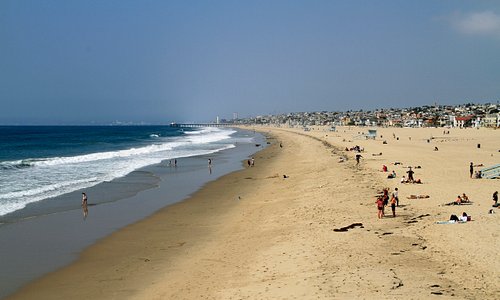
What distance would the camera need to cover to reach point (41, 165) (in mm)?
36719

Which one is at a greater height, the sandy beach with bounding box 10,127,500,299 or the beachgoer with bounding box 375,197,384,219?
the beachgoer with bounding box 375,197,384,219

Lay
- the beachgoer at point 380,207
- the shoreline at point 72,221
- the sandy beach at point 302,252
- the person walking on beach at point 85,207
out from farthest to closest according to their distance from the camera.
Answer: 1. the person walking on beach at point 85,207
2. the beachgoer at point 380,207
3. the shoreline at point 72,221
4. the sandy beach at point 302,252

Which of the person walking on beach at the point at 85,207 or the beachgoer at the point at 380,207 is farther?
the person walking on beach at the point at 85,207

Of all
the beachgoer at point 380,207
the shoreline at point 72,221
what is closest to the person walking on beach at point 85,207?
the shoreline at point 72,221

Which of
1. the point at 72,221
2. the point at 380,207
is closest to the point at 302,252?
the point at 380,207

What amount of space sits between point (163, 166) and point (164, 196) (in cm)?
1406

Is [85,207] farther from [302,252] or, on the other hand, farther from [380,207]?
[380,207]

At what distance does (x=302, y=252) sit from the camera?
11.4 metres

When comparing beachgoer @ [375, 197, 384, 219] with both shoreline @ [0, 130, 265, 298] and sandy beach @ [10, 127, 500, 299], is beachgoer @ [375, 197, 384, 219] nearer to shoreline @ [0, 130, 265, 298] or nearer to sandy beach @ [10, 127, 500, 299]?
sandy beach @ [10, 127, 500, 299]

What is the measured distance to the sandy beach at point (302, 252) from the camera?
8.94m

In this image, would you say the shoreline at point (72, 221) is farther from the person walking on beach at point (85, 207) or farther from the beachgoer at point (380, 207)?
the beachgoer at point (380, 207)

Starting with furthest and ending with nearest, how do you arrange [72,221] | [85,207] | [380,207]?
[85,207] → [72,221] → [380,207]

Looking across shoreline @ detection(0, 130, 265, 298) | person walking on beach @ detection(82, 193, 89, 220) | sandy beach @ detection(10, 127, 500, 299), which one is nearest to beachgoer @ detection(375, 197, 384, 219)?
sandy beach @ detection(10, 127, 500, 299)

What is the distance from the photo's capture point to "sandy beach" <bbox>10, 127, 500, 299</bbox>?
8.94m
